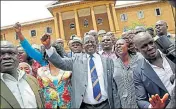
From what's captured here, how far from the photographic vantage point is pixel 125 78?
4.05 m

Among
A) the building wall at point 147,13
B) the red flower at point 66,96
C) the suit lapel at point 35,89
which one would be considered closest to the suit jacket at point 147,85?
the suit lapel at point 35,89

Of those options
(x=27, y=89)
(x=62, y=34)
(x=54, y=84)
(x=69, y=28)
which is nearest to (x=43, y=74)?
(x=54, y=84)

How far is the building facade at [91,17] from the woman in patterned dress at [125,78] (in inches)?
1192

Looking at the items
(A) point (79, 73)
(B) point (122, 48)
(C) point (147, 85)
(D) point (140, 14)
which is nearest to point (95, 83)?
(A) point (79, 73)

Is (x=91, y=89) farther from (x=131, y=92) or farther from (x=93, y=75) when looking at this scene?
(x=131, y=92)

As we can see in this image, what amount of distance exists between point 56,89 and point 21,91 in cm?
132

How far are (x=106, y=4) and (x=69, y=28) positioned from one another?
658cm

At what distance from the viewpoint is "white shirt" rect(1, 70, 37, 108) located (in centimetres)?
289

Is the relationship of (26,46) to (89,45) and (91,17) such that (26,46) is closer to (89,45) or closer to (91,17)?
(89,45)

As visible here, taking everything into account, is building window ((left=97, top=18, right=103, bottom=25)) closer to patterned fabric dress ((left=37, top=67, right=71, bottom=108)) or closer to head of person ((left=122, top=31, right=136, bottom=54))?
head of person ((left=122, top=31, right=136, bottom=54))

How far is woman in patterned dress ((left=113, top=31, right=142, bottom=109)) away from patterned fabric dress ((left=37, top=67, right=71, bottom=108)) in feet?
2.64

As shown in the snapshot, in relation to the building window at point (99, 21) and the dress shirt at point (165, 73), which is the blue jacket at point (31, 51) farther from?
the building window at point (99, 21)

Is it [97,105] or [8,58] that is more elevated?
[8,58]

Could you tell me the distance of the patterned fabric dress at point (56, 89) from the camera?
13.8 ft
